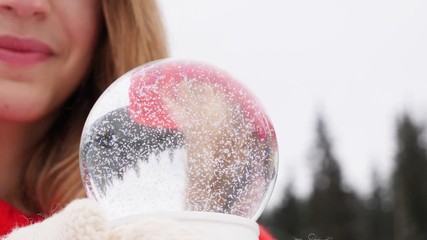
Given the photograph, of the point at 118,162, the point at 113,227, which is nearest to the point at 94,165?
the point at 118,162

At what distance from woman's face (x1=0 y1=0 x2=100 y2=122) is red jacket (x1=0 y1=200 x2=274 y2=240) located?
0.55ft

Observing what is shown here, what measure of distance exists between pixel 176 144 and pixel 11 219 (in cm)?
57

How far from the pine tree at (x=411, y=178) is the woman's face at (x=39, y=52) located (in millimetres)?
33687

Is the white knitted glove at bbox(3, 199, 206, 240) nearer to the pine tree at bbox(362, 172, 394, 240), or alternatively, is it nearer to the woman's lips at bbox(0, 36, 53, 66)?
the woman's lips at bbox(0, 36, 53, 66)

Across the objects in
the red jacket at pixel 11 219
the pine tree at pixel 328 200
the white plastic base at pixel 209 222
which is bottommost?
the pine tree at pixel 328 200

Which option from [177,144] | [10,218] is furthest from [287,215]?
[177,144]

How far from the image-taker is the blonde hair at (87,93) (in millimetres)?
1585

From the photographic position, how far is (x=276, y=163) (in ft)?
3.61

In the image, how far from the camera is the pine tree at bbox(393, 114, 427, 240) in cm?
3406

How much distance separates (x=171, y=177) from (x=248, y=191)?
0.11 m

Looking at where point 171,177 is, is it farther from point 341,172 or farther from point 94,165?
point 341,172

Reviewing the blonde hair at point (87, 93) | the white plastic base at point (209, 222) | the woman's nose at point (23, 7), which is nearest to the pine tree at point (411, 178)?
Result: the blonde hair at point (87, 93)

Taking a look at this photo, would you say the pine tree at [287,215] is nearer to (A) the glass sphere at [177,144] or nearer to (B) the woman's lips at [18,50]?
(B) the woman's lips at [18,50]

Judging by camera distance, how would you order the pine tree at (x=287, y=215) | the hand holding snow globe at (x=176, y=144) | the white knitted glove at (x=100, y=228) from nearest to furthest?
the white knitted glove at (x=100, y=228)
the hand holding snow globe at (x=176, y=144)
the pine tree at (x=287, y=215)
